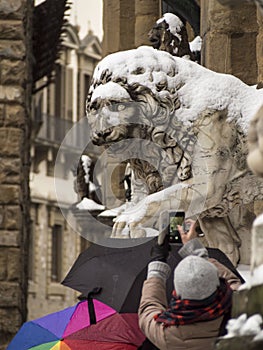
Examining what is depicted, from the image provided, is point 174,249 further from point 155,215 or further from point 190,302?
point 190,302

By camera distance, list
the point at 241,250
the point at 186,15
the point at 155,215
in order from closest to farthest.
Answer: the point at 155,215 < the point at 241,250 < the point at 186,15

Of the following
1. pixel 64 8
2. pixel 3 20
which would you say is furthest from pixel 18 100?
A: pixel 64 8

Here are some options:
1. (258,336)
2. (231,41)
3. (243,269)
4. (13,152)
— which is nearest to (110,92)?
(243,269)

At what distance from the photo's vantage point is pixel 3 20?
68.8ft

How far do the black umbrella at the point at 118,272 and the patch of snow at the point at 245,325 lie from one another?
2.69m

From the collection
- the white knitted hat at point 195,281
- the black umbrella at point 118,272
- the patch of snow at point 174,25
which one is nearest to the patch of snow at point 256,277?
the white knitted hat at point 195,281

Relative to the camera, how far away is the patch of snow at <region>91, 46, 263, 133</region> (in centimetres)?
912

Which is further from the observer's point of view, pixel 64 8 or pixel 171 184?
pixel 64 8

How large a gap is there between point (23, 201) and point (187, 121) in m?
12.2

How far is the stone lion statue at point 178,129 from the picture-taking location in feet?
A: 29.8

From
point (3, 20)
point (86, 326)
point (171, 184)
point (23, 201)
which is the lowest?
point (23, 201)

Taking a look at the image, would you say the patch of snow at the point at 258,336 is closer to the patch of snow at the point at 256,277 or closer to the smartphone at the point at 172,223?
the patch of snow at the point at 256,277

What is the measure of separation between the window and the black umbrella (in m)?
40.6

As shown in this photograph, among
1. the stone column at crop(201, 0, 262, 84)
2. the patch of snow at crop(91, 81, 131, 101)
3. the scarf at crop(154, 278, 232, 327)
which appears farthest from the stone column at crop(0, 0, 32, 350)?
the scarf at crop(154, 278, 232, 327)
